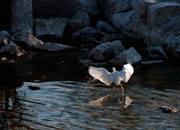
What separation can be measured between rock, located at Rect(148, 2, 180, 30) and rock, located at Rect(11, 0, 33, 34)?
14.7 feet

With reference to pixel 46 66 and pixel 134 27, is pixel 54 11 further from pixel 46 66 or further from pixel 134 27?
pixel 46 66

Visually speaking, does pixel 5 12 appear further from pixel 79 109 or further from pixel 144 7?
pixel 79 109

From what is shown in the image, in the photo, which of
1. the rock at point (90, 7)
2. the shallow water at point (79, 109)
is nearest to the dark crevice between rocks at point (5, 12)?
the rock at point (90, 7)

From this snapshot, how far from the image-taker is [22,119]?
5609 mm

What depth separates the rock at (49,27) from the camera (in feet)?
45.6

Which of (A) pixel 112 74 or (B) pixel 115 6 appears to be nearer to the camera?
(A) pixel 112 74

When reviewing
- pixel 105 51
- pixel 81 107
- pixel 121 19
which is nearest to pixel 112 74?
pixel 81 107

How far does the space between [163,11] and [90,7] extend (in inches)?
204

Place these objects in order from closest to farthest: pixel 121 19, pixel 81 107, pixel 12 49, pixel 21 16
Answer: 1. pixel 81 107
2. pixel 12 49
3. pixel 21 16
4. pixel 121 19

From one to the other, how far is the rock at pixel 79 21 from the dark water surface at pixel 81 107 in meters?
6.34

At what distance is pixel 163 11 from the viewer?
1152 cm

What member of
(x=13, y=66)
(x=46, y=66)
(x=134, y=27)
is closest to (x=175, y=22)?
(x=134, y=27)

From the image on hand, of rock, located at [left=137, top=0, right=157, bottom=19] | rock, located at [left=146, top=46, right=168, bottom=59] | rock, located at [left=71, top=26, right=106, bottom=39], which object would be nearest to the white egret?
rock, located at [left=146, top=46, right=168, bottom=59]

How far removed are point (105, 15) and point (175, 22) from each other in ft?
16.1
